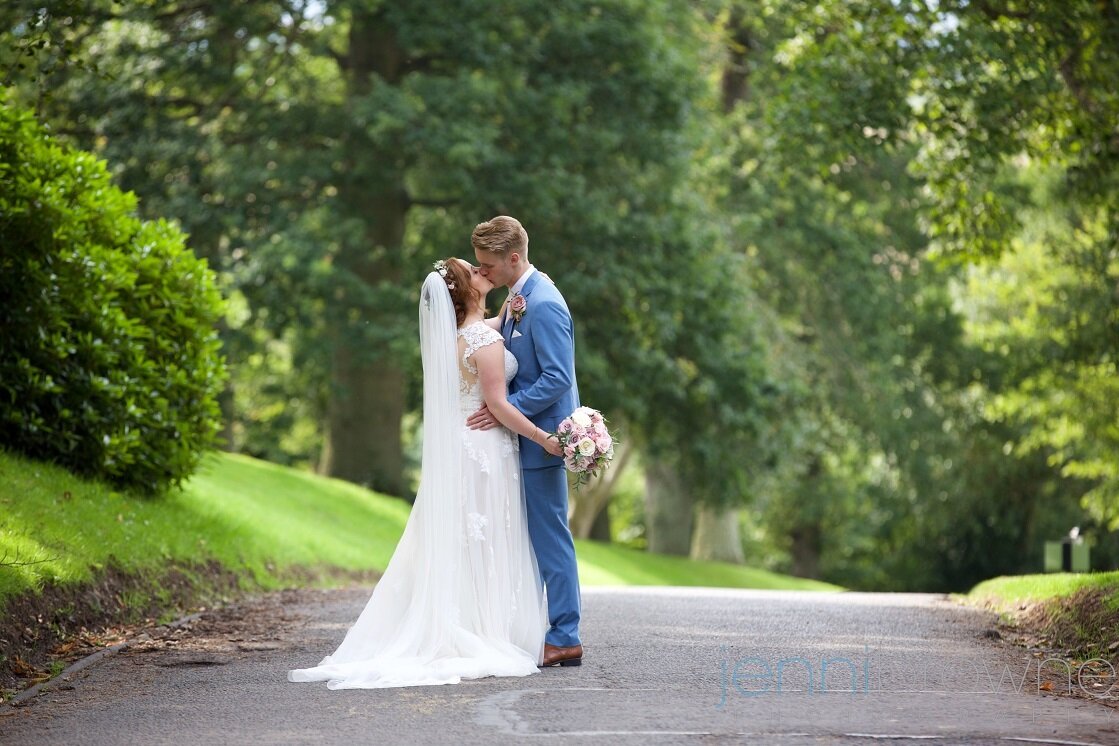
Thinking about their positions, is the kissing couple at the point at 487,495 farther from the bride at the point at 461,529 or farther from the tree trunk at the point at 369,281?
the tree trunk at the point at 369,281

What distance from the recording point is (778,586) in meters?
31.6

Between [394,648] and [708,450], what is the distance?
1876 centimetres

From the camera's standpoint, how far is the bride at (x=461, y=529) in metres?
7.92

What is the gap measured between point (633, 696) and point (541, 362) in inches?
78.3

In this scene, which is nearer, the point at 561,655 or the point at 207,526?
the point at 561,655

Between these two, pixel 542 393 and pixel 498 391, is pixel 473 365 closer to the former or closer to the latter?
pixel 498 391

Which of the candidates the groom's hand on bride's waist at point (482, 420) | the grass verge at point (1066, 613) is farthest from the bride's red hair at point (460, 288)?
the grass verge at point (1066, 613)

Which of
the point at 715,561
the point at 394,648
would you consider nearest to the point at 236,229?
the point at 394,648

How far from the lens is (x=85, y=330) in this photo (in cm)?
1182

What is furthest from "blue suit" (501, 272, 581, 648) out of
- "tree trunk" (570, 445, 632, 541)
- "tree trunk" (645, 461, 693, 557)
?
"tree trunk" (645, 461, 693, 557)

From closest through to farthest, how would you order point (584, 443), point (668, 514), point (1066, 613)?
point (584, 443), point (1066, 613), point (668, 514)

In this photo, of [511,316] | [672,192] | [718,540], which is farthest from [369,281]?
[511,316]

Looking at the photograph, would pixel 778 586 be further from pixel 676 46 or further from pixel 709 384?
pixel 676 46

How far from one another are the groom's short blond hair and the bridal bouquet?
100cm
